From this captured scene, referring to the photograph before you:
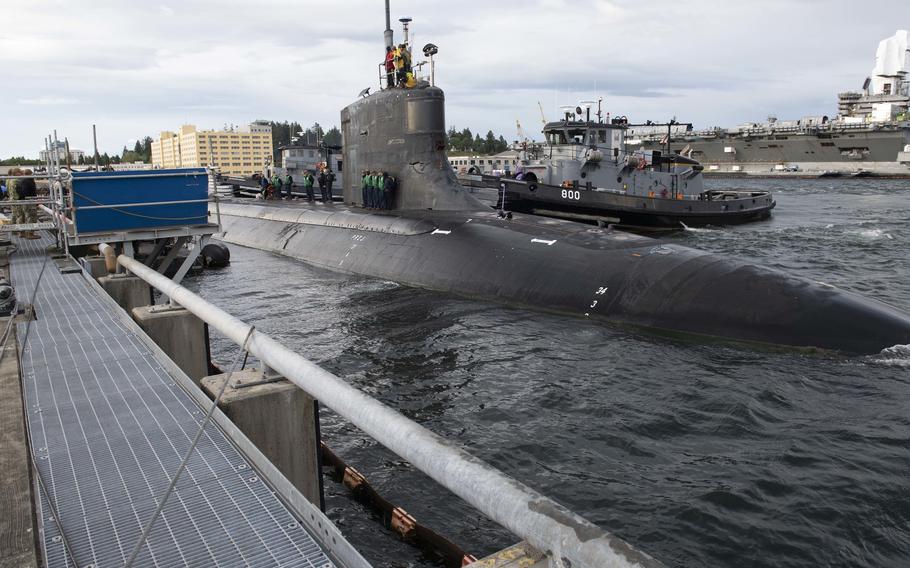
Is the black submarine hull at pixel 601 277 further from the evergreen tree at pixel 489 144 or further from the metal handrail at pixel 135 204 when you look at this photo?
the evergreen tree at pixel 489 144

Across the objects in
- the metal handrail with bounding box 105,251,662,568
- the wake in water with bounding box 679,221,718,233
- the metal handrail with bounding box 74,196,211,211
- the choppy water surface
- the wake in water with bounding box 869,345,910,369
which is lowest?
the choppy water surface

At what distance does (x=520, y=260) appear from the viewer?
1443 cm

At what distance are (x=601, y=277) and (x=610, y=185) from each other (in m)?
21.4

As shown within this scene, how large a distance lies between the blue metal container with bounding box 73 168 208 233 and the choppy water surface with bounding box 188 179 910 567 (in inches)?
97.2

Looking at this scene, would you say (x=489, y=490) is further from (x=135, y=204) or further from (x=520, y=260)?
(x=520, y=260)

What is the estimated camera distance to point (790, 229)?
31.3m

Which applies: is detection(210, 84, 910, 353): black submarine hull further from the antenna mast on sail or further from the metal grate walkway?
the metal grate walkway

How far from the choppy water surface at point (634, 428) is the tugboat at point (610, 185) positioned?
1581 cm

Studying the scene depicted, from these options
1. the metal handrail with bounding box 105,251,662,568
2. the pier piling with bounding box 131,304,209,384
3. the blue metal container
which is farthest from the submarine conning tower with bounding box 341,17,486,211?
the metal handrail with bounding box 105,251,662,568

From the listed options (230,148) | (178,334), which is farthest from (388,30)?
(230,148)

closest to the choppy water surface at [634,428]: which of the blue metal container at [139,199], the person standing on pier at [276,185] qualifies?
the blue metal container at [139,199]

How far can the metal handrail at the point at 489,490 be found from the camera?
6.87 ft

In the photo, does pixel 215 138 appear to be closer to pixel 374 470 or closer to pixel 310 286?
pixel 310 286

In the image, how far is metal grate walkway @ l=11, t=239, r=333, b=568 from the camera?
308 cm
